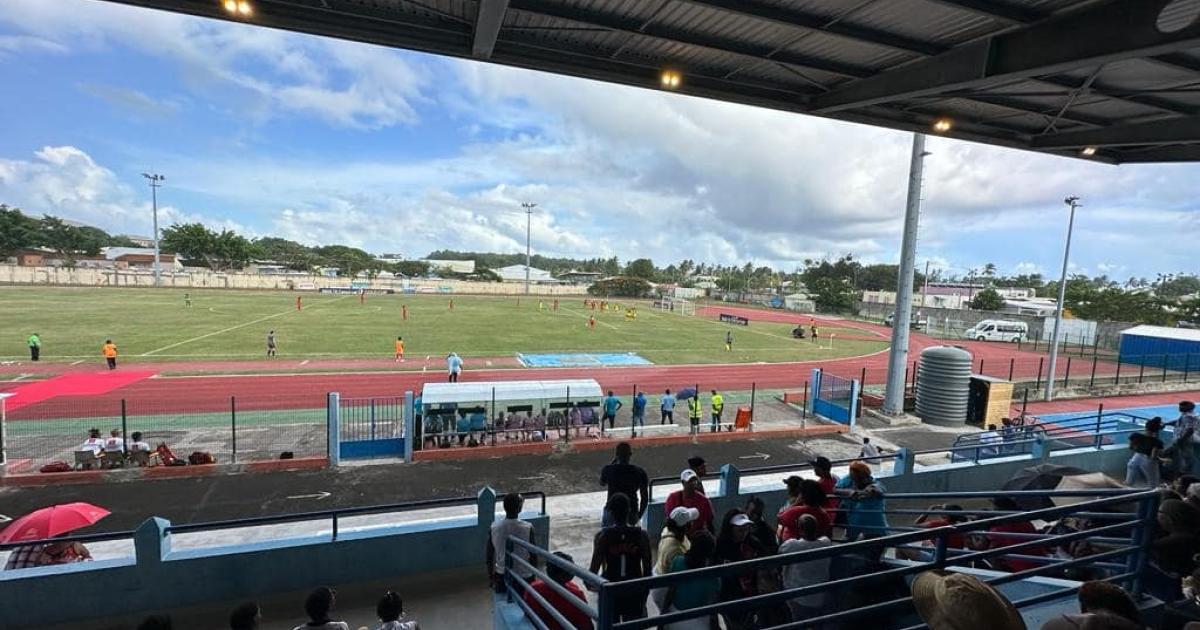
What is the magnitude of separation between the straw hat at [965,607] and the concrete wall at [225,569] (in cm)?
597

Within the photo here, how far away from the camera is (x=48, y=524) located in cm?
661

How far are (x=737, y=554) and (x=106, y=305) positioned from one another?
62.6 m

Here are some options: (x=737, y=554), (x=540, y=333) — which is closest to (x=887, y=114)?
(x=737, y=554)

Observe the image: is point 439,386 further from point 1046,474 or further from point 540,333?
point 540,333

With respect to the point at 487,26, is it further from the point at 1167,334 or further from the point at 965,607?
the point at 1167,334

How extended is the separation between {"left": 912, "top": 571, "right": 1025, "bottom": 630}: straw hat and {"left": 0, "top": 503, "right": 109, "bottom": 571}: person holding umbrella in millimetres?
8776

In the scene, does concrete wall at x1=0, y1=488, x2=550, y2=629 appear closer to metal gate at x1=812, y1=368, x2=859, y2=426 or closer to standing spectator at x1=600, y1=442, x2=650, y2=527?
standing spectator at x1=600, y1=442, x2=650, y2=527

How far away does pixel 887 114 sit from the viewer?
31.5 ft

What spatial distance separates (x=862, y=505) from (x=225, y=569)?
7.22 metres

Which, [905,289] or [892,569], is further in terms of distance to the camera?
[905,289]

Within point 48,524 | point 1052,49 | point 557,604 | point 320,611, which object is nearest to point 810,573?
point 557,604

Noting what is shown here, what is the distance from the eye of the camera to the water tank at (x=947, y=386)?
19562 mm

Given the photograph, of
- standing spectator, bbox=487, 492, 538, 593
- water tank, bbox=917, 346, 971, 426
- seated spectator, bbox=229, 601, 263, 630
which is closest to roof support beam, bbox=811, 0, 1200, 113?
standing spectator, bbox=487, 492, 538, 593

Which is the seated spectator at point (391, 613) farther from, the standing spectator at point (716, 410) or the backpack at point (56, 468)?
the standing spectator at point (716, 410)
